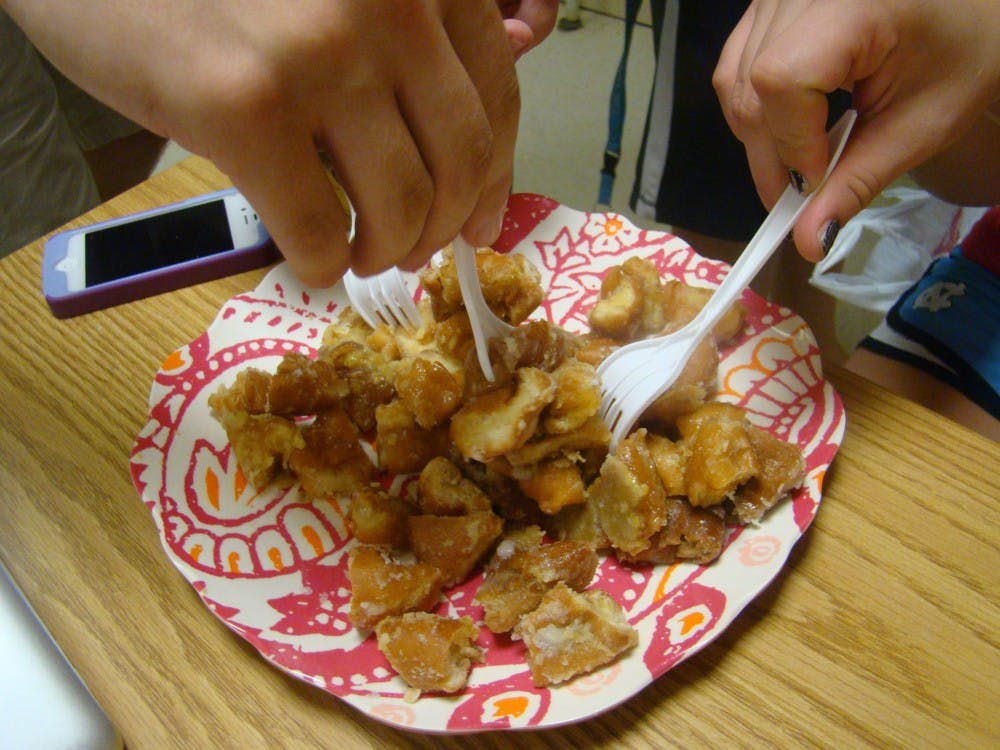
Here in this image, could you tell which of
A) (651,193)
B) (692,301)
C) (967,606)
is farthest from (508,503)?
(651,193)

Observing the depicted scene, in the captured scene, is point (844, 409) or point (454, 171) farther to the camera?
point (844, 409)

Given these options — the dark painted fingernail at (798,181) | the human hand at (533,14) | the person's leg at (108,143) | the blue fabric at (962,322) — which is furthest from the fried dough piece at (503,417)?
the person's leg at (108,143)

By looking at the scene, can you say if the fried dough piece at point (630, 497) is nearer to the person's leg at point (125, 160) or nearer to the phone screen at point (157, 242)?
the phone screen at point (157, 242)

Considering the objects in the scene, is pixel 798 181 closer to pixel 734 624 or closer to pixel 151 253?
pixel 734 624

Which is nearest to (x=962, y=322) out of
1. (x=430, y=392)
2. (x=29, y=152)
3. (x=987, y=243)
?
(x=987, y=243)

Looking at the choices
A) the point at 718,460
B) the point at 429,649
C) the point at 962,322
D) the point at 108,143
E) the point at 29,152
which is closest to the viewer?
the point at 429,649

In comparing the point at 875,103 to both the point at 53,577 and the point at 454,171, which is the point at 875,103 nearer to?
the point at 454,171

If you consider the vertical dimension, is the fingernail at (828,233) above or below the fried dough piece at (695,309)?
above
